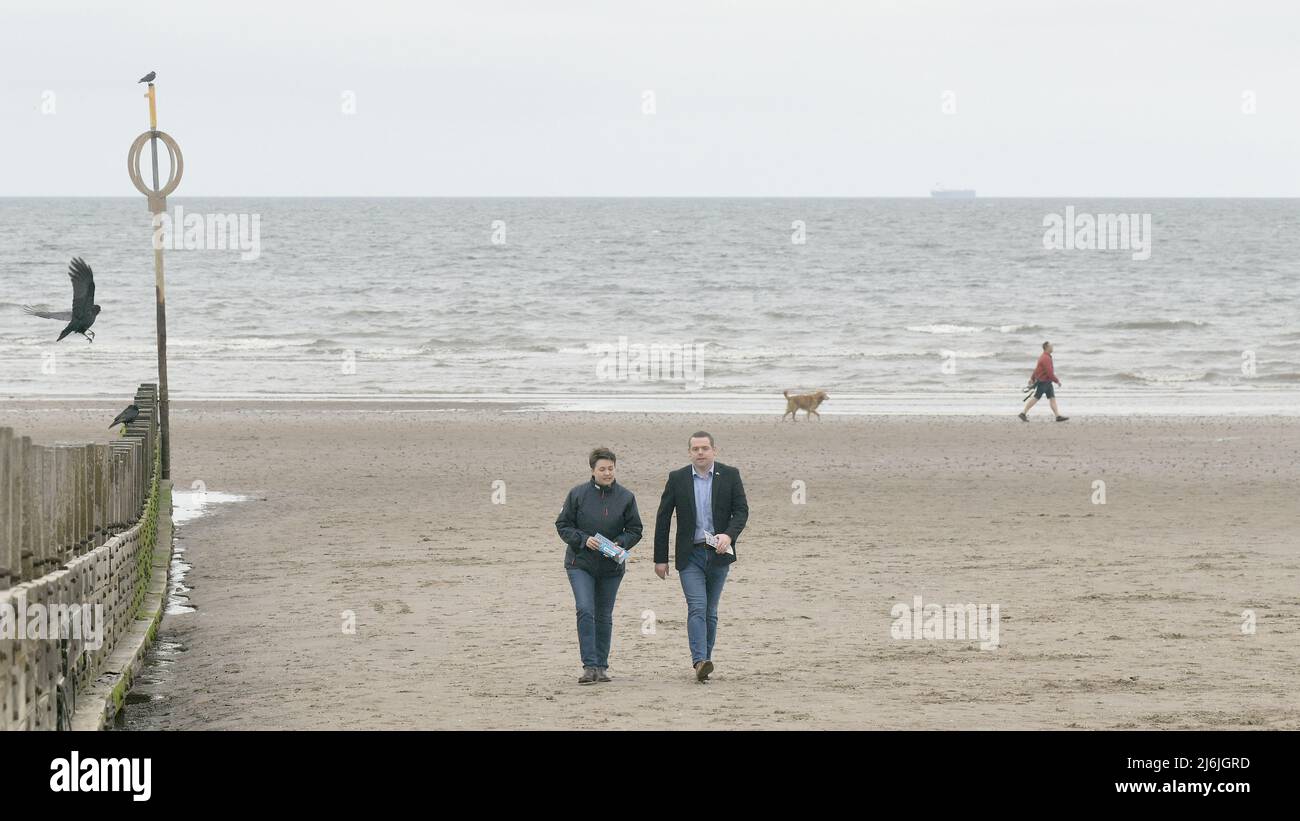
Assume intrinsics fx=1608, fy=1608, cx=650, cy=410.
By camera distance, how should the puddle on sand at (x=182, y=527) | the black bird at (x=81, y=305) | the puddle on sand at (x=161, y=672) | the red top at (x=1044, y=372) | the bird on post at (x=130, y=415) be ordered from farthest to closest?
the red top at (x=1044, y=372), the bird on post at (x=130, y=415), the black bird at (x=81, y=305), the puddle on sand at (x=182, y=527), the puddle on sand at (x=161, y=672)

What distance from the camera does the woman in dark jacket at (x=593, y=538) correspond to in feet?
33.0

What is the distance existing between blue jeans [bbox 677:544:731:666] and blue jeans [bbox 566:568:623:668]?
46 centimetres

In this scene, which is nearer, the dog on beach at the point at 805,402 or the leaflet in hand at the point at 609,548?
the leaflet in hand at the point at 609,548

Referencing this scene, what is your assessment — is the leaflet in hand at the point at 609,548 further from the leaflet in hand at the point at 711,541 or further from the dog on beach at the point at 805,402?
the dog on beach at the point at 805,402

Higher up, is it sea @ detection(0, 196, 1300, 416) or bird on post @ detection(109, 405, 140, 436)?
sea @ detection(0, 196, 1300, 416)

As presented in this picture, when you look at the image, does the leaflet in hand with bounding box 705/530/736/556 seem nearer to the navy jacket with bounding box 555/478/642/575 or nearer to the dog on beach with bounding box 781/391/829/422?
the navy jacket with bounding box 555/478/642/575

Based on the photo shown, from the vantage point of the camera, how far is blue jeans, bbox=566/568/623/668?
10055mm

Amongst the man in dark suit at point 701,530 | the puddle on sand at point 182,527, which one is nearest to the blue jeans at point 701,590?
the man in dark suit at point 701,530

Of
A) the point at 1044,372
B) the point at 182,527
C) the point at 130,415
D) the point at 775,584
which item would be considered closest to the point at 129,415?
the point at 130,415

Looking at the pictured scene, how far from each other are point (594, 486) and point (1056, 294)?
6180 centimetres

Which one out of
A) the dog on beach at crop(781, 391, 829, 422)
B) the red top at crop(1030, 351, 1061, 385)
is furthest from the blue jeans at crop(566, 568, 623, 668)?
the red top at crop(1030, 351, 1061, 385)

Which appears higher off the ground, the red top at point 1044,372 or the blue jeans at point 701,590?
the red top at point 1044,372

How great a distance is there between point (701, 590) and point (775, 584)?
13.8 ft

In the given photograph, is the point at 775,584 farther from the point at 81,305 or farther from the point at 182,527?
the point at 182,527
